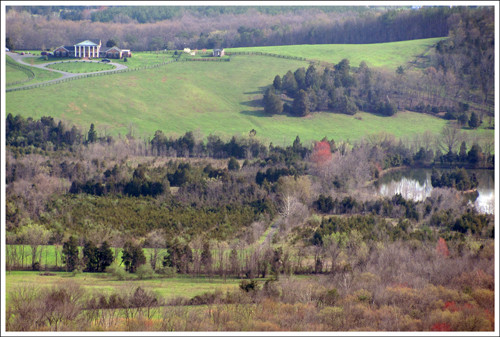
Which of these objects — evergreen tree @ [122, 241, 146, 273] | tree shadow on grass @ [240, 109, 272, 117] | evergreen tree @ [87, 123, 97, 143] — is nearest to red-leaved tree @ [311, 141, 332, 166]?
tree shadow on grass @ [240, 109, 272, 117]

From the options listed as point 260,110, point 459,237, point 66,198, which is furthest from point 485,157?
point 66,198

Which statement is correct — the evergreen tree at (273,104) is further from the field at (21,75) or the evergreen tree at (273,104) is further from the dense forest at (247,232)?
the field at (21,75)

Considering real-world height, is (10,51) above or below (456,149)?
above

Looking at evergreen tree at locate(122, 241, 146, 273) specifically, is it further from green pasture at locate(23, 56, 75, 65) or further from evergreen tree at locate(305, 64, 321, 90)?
green pasture at locate(23, 56, 75, 65)

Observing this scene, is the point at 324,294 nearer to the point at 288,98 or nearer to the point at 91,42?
the point at 288,98

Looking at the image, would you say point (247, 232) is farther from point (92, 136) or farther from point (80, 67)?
point (80, 67)

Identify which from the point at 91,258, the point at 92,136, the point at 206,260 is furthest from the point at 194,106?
the point at 91,258
